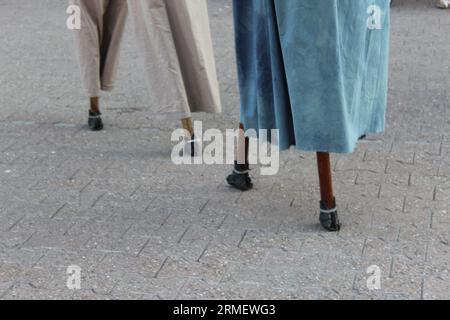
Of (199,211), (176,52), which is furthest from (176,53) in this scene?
(199,211)

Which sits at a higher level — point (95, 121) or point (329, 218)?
point (329, 218)

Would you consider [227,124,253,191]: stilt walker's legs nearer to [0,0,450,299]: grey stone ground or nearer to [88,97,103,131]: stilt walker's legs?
[0,0,450,299]: grey stone ground

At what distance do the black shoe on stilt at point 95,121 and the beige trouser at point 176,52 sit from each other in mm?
767

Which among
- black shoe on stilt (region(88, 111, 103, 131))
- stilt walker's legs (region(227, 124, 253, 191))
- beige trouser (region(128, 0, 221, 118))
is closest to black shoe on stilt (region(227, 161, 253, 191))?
stilt walker's legs (region(227, 124, 253, 191))

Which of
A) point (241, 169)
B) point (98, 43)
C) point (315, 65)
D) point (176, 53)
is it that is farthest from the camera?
point (98, 43)

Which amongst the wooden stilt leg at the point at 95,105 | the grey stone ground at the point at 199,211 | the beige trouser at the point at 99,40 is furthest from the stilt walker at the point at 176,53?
the wooden stilt leg at the point at 95,105

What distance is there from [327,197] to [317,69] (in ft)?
2.03

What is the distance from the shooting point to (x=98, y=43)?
6.38 metres

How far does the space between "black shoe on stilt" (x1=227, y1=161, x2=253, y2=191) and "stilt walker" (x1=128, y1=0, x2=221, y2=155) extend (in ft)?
2.12

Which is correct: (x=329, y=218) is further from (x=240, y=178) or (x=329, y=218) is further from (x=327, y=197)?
(x=240, y=178)

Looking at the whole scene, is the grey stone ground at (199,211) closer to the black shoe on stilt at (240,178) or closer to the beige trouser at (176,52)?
the black shoe on stilt at (240,178)

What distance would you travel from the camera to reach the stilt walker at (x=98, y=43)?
627 cm
